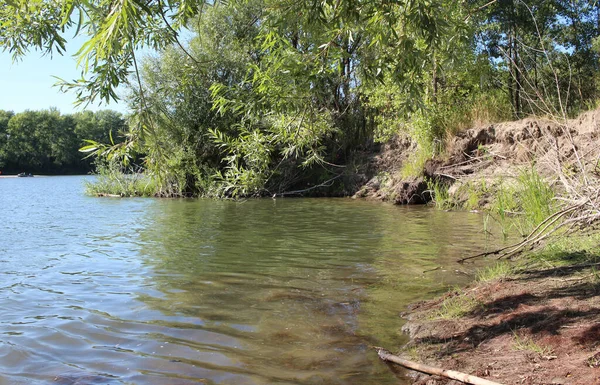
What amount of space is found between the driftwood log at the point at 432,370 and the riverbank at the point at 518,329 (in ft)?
0.21

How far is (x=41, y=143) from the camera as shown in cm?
7806

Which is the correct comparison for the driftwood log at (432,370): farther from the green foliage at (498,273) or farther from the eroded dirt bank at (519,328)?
the green foliage at (498,273)

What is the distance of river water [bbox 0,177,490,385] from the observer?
12.5 feet

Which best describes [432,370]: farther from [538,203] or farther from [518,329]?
[538,203]

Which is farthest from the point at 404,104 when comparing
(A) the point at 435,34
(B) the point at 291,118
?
(B) the point at 291,118

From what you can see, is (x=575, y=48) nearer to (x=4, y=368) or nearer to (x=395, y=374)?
(x=395, y=374)

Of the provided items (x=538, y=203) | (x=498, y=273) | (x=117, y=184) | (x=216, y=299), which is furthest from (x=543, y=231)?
(x=117, y=184)

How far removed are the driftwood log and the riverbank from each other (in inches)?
2.5

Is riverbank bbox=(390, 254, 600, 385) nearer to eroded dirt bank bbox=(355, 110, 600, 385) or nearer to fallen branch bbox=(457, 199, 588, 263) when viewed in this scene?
eroded dirt bank bbox=(355, 110, 600, 385)

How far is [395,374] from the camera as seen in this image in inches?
140

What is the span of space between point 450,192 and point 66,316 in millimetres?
12535

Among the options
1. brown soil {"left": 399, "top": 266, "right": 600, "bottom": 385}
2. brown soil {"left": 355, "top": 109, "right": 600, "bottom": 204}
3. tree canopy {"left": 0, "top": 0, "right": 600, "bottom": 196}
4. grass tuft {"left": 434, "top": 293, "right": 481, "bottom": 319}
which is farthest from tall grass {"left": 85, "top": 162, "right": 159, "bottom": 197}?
brown soil {"left": 399, "top": 266, "right": 600, "bottom": 385}

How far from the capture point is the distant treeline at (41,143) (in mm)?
77188

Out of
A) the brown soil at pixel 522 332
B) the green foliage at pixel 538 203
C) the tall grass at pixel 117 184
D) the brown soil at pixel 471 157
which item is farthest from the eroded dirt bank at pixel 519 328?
the tall grass at pixel 117 184
